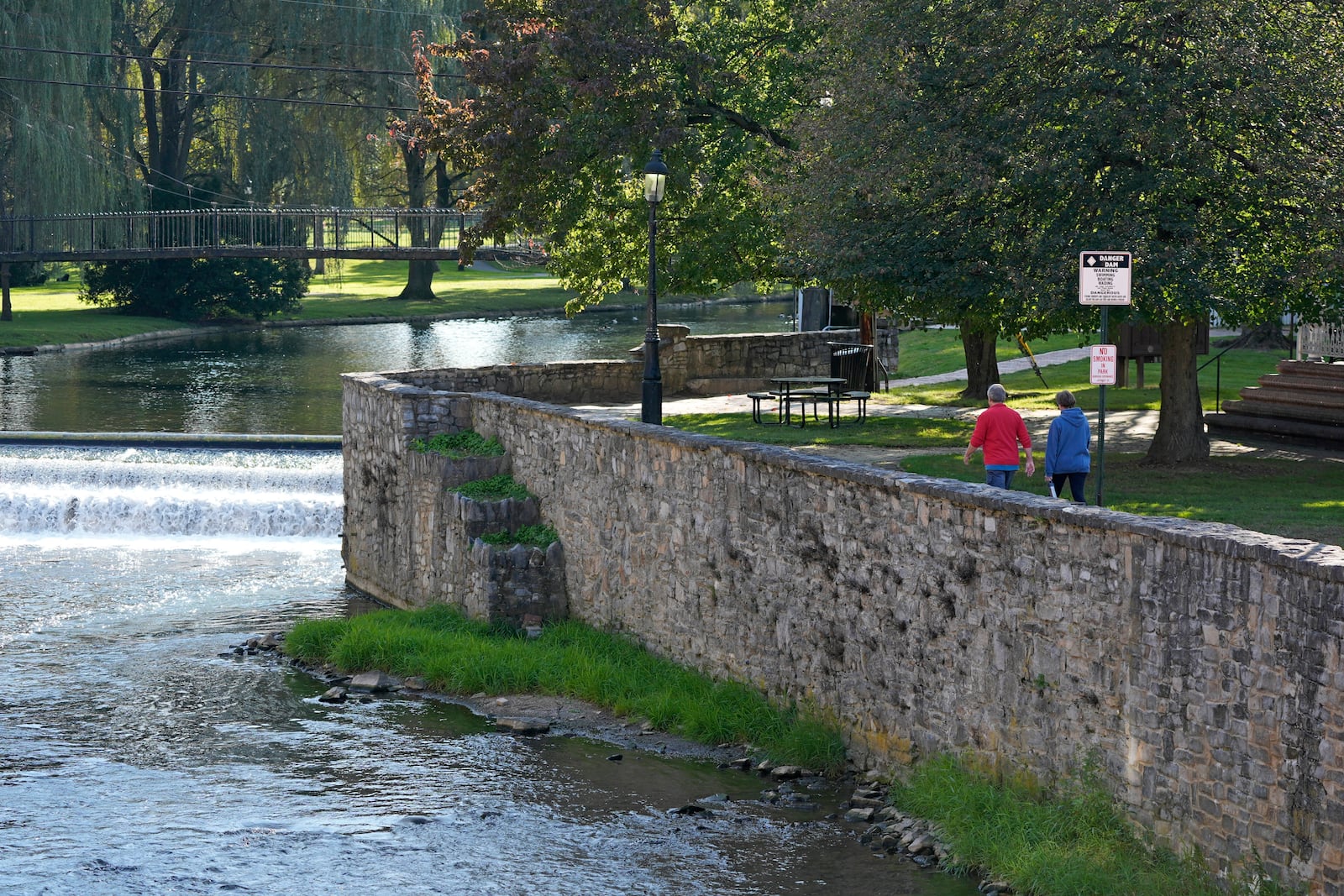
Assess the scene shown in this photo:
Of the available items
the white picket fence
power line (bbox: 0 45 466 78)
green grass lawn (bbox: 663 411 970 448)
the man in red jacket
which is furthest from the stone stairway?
power line (bbox: 0 45 466 78)

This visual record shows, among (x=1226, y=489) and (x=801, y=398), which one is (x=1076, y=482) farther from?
(x=801, y=398)

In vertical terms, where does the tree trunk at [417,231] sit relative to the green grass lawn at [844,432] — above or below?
above

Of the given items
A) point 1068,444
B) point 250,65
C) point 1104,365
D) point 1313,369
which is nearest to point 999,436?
point 1068,444

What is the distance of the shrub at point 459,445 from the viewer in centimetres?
1973

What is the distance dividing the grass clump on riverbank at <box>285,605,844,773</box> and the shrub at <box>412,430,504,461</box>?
183cm

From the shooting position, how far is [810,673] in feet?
46.5

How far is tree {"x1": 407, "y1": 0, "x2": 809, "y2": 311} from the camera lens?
2525 centimetres

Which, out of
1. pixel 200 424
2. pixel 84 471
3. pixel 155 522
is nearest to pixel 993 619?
pixel 155 522

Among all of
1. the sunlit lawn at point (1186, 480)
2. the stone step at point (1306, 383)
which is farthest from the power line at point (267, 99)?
the stone step at point (1306, 383)

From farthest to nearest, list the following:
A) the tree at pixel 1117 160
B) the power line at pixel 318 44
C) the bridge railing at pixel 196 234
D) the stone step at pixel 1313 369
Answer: the power line at pixel 318 44 → the bridge railing at pixel 196 234 → the stone step at pixel 1313 369 → the tree at pixel 1117 160

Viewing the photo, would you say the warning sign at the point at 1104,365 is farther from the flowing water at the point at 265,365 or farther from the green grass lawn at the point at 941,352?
the green grass lawn at the point at 941,352

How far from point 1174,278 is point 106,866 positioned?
36.9ft

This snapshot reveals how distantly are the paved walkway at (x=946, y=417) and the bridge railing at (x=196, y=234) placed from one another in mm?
22189

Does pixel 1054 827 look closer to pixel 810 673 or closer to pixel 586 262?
pixel 810 673
